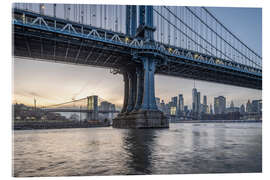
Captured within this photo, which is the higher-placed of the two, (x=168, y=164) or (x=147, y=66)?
(x=147, y=66)

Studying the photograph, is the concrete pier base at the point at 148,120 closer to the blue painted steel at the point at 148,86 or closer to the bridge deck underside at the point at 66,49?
the blue painted steel at the point at 148,86

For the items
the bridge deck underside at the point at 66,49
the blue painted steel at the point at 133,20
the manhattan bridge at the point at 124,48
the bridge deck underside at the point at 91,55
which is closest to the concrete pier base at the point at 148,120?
the manhattan bridge at the point at 124,48

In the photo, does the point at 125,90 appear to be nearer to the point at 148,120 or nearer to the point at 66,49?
the point at 148,120

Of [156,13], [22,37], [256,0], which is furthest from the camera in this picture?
[156,13]

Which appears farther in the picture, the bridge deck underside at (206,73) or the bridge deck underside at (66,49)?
the bridge deck underside at (206,73)

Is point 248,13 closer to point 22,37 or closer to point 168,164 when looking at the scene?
point 168,164

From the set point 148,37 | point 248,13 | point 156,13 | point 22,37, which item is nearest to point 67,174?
point 248,13

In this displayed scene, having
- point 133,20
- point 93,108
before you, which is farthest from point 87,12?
point 93,108
